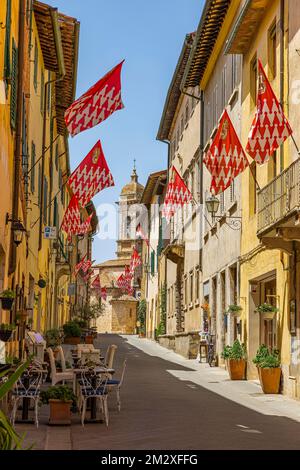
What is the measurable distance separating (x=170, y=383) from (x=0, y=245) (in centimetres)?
825

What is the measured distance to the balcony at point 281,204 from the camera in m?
15.0

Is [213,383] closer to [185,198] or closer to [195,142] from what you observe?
[185,198]

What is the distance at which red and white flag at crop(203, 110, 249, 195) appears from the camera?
60.0ft

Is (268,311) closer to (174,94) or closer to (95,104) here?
(95,104)

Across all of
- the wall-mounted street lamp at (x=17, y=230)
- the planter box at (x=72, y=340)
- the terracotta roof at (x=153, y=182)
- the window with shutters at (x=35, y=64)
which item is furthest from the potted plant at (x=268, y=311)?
the terracotta roof at (x=153, y=182)

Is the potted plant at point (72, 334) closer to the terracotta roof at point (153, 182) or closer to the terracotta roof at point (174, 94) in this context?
the terracotta roof at point (174, 94)

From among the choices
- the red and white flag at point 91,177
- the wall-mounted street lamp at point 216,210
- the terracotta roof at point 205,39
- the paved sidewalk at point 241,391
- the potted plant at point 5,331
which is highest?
the terracotta roof at point 205,39

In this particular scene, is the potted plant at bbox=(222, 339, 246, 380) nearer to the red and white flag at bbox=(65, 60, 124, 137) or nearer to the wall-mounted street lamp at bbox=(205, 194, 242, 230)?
the wall-mounted street lamp at bbox=(205, 194, 242, 230)

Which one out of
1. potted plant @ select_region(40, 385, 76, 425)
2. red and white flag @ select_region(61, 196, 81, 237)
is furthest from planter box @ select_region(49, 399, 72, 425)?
red and white flag @ select_region(61, 196, 81, 237)

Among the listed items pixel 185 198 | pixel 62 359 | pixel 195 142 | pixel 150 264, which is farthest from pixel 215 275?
pixel 150 264

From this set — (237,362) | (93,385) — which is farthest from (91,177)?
(93,385)

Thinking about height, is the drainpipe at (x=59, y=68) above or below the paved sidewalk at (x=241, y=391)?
above

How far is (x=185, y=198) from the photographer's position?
83.1ft

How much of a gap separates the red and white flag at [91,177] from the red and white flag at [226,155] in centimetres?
367
